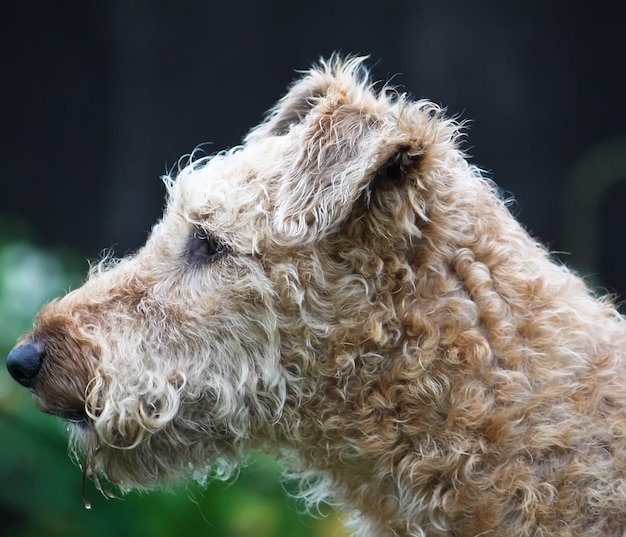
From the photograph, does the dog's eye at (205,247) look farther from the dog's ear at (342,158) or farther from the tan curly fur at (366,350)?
the dog's ear at (342,158)

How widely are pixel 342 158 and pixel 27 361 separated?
1.30 m

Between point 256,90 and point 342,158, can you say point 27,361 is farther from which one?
point 256,90

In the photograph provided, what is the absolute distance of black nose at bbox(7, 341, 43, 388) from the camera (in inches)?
121

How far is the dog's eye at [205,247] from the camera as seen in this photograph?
3117mm

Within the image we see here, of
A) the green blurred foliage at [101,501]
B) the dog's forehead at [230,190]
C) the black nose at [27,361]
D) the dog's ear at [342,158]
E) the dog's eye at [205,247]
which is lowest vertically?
the green blurred foliage at [101,501]

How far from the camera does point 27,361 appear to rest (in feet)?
10.1

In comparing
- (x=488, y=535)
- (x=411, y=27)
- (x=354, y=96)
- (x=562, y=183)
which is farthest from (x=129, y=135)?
(x=488, y=535)

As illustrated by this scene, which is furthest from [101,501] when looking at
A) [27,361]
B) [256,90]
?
[256,90]

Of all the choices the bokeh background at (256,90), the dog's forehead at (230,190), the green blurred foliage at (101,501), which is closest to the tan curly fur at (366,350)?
the dog's forehead at (230,190)

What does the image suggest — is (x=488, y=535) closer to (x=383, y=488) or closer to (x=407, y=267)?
(x=383, y=488)

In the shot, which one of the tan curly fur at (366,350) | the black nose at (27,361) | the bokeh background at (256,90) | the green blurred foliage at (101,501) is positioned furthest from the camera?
the bokeh background at (256,90)

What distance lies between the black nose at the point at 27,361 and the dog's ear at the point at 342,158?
3.10 feet

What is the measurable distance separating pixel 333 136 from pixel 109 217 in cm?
720

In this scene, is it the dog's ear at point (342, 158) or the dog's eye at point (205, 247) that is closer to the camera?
the dog's ear at point (342, 158)
